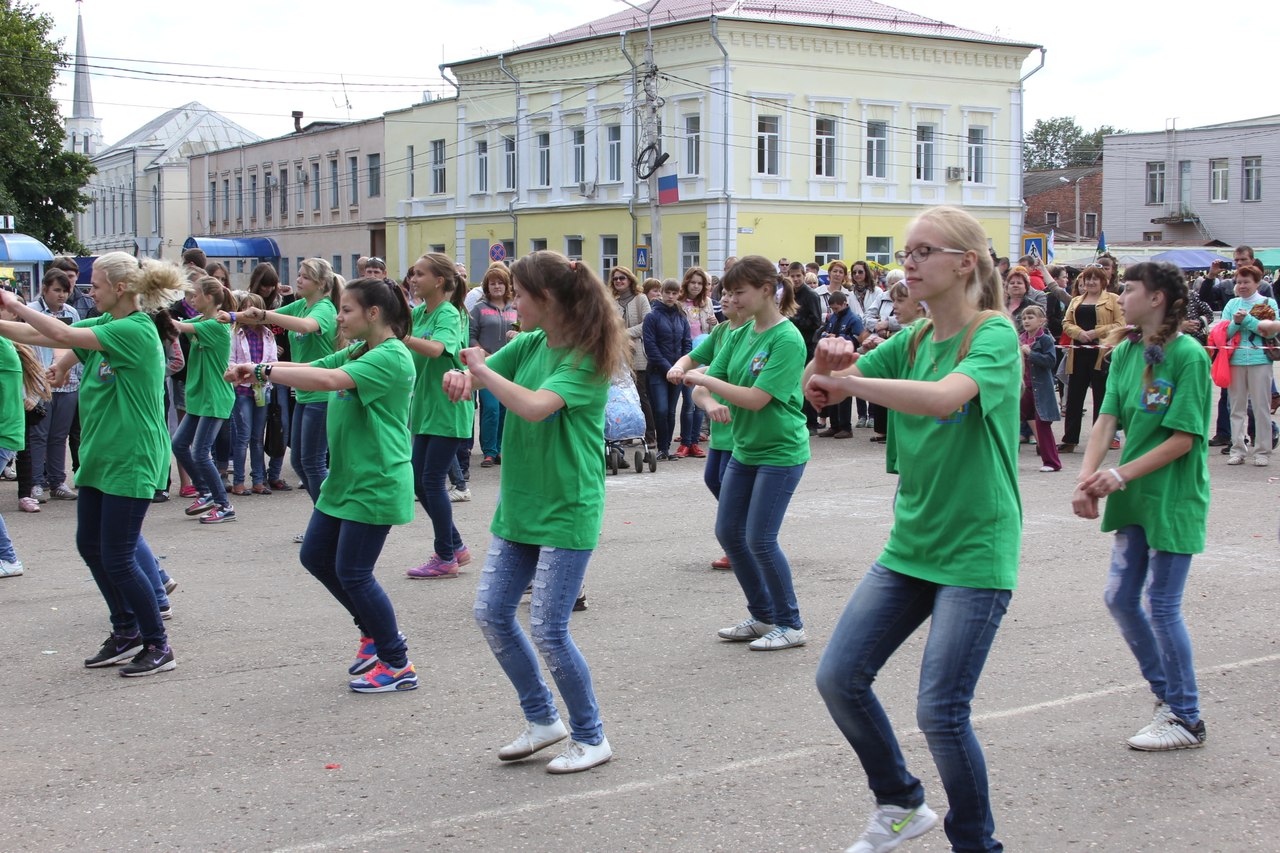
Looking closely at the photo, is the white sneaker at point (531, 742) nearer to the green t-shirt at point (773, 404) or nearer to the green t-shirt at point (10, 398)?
the green t-shirt at point (773, 404)

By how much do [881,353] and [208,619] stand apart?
15.4 feet

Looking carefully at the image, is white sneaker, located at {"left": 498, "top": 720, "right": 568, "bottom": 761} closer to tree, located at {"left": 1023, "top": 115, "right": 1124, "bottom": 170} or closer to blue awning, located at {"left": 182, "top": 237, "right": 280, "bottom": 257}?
blue awning, located at {"left": 182, "top": 237, "right": 280, "bottom": 257}

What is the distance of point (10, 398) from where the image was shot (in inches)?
360

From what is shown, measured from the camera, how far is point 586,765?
4.98 m

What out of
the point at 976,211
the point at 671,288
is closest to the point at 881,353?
the point at 671,288

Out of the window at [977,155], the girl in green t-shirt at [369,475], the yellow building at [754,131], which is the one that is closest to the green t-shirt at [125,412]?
the girl in green t-shirt at [369,475]

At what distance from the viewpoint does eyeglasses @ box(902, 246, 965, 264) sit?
381cm

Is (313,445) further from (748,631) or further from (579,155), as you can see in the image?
(579,155)

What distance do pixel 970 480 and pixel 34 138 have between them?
52920 millimetres

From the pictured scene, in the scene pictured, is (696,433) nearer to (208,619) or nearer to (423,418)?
(423,418)

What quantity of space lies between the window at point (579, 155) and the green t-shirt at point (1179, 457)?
4822 cm

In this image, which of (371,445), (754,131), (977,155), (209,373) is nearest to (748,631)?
(371,445)

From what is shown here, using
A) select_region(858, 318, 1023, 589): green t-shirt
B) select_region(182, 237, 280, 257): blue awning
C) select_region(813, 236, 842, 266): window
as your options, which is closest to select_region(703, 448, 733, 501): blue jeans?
select_region(858, 318, 1023, 589): green t-shirt

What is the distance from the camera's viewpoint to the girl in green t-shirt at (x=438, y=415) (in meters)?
8.25
